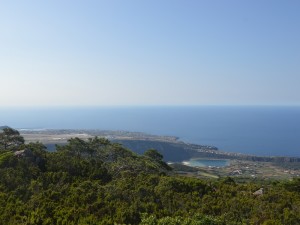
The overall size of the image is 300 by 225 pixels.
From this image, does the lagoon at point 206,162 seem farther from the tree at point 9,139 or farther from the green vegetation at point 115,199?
the green vegetation at point 115,199

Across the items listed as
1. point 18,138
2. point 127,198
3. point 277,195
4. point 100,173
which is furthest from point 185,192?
point 18,138

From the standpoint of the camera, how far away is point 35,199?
21.9 meters

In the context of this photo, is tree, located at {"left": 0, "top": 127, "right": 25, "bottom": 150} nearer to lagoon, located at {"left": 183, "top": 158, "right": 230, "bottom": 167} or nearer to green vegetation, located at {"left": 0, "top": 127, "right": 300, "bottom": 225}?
green vegetation, located at {"left": 0, "top": 127, "right": 300, "bottom": 225}

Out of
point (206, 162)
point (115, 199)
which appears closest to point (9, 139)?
point (115, 199)

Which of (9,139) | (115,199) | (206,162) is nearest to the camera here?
(115,199)

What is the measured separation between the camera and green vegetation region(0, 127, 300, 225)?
19.4 m

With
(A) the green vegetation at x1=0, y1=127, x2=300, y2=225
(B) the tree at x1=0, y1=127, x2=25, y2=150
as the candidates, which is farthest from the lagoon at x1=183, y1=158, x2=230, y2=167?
(A) the green vegetation at x1=0, y1=127, x2=300, y2=225

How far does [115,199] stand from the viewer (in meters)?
22.6

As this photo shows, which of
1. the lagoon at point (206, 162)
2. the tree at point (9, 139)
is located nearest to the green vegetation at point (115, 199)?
the tree at point (9, 139)

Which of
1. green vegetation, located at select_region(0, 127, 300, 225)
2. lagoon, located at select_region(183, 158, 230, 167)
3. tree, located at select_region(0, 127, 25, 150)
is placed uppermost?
tree, located at select_region(0, 127, 25, 150)

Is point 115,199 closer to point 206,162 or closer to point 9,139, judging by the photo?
point 9,139

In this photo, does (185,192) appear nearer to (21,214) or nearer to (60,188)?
(60,188)

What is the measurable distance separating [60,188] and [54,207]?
4327mm

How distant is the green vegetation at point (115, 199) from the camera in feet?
63.6
